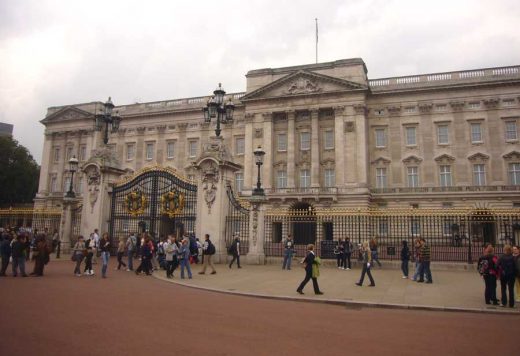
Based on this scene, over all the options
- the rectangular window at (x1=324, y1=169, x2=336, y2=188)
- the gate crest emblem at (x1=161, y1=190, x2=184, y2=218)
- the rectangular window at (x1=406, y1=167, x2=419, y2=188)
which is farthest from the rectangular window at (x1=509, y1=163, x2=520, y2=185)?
the gate crest emblem at (x1=161, y1=190, x2=184, y2=218)

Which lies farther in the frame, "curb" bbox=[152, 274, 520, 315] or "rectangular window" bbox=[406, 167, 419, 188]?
"rectangular window" bbox=[406, 167, 419, 188]

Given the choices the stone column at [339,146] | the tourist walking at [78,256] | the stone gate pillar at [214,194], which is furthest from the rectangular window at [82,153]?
the tourist walking at [78,256]

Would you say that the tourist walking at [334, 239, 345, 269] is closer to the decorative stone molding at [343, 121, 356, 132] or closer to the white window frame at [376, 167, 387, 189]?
the decorative stone molding at [343, 121, 356, 132]

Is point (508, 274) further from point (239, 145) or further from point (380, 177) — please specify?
point (239, 145)

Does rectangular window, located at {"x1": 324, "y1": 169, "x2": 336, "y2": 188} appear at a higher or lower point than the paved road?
higher

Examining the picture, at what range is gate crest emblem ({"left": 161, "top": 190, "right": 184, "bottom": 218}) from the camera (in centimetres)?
2195

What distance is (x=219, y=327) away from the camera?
26.1ft

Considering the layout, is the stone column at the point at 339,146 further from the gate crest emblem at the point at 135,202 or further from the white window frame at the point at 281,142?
the gate crest emblem at the point at 135,202

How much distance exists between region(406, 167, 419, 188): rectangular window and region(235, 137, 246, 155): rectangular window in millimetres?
20661

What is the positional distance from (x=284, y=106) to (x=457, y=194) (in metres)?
22.0

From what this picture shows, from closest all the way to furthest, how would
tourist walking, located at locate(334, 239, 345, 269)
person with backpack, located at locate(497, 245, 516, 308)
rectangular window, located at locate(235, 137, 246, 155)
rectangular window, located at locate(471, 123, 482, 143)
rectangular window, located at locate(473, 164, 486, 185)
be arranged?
person with backpack, located at locate(497, 245, 516, 308)
tourist walking, located at locate(334, 239, 345, 269)
rectangular window, located at locate(473, 164, 486, 185)
rectangular window, located at locate(471, 123, 482, 143)
rectangular window, located at locate(235, 137, 246, 155)

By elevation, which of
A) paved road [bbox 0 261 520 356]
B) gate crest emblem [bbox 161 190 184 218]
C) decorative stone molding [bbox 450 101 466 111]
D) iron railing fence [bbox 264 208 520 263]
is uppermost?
decorative stone molding [bbox 450 101 466 111]

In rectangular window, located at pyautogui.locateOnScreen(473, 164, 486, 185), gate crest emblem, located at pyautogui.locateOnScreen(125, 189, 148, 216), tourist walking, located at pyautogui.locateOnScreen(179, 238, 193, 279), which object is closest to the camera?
tourist walking, located at pyautogui.locateOnScreen(179, 238, 193, 279)

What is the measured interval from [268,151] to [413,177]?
17.1m
